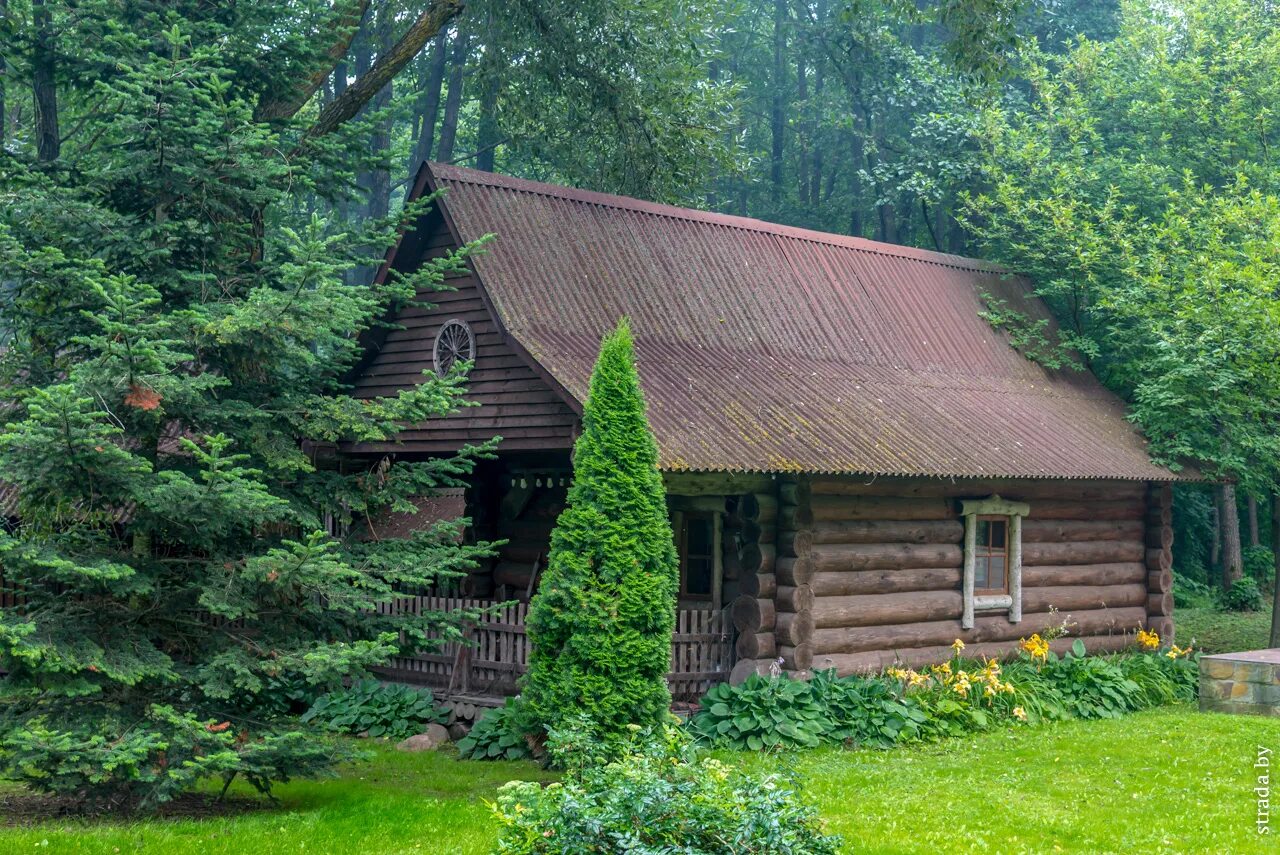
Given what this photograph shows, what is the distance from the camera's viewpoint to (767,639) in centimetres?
1534

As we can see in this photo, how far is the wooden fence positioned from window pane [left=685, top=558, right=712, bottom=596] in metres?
0.66

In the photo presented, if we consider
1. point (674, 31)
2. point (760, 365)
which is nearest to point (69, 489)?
point (760, 365)

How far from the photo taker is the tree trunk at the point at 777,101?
43.5 meters

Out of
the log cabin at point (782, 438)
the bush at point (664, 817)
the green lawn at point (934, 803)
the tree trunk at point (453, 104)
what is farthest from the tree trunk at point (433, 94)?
the bush at point (664, 817)

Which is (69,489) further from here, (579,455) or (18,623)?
(579,455)

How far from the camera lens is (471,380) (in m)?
15.9

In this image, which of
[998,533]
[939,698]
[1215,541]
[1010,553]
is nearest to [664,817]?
[939,698]

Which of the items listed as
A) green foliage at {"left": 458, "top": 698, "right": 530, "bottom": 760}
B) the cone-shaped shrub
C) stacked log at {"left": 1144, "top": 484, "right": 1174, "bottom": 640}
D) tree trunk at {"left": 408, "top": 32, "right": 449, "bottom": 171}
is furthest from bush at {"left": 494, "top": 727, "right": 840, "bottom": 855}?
tree trunk at {"left": 408, "top": 32, "right": 449, "bottom": 171}

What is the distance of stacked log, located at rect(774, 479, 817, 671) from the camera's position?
50.4 ft

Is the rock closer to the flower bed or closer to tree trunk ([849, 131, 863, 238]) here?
the flower bed

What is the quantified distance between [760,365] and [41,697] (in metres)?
9.64

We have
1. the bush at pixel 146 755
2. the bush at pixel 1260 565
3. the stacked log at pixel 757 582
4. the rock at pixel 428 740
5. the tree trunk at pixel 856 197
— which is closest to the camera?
the bush at pixel 146 755

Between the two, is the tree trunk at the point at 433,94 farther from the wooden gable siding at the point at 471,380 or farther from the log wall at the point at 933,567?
the log wall at the point at 933,567

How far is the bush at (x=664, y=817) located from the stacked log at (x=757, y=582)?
7.67 metres
